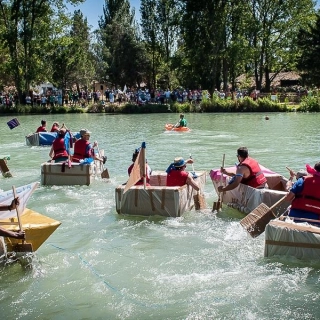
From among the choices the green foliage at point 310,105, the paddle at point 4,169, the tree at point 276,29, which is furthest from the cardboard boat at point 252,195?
the tree at point 276,29

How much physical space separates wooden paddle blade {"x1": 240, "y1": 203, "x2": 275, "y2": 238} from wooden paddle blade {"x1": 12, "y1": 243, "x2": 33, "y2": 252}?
3.54 m

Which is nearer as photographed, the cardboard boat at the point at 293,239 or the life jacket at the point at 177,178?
the cardboard boat at the point at 293,239

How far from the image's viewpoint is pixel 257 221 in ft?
28.3

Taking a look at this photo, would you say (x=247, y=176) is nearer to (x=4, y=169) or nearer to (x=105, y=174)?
(x=105, y=174)

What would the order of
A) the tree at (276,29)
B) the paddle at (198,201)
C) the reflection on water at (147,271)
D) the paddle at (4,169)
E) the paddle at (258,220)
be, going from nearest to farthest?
1. the reflection on water at (147,271)
2. the paddle at (258,220)
3. the paddle at (198,201)
4. the paddle at (4,169)
5. the tree at (276,29)

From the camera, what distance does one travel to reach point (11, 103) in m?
48.1

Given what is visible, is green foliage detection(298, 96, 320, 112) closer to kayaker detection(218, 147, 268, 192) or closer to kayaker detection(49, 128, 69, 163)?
kayaker detection(49, 128, 69, 163)

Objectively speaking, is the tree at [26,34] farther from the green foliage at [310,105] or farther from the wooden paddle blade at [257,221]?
the wooden paddle blade at [257,221]

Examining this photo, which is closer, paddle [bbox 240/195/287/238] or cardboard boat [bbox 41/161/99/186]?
paddle [bbox 240/195/287/238]

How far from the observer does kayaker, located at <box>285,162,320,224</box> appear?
7.81 metres

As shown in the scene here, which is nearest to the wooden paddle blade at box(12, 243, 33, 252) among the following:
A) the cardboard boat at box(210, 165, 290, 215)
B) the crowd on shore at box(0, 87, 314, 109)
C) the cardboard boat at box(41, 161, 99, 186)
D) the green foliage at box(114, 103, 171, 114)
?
the cardboard boat at box(210, 165, 290, 215)

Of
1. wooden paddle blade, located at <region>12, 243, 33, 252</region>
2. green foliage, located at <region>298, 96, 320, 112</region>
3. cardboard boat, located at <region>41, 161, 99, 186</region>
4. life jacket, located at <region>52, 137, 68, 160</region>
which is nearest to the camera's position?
wooden paddle blade, located at <region>12, 243, 33, 252</region>

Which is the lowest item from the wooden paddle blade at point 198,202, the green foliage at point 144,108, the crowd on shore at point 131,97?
the wooden paddle blade at point 198,202

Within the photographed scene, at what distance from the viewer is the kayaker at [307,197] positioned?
7.81 meters
